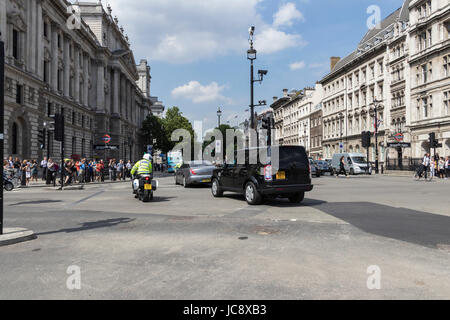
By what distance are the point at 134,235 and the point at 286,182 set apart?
5.45 metres

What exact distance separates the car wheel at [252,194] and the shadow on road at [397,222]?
1826 millimetres

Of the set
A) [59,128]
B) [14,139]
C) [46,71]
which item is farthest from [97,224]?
[46,71]

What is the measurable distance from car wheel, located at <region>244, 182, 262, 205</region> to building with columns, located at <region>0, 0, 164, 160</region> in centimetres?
1829

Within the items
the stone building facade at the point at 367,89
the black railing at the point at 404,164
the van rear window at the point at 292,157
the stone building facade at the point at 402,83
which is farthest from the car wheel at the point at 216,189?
the stone building facade at the point at 367,89

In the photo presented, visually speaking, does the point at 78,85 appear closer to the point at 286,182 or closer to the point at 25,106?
the point at 25,106

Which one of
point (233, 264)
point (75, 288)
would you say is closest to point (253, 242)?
point (233, 264)

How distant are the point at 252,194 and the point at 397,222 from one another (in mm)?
4340

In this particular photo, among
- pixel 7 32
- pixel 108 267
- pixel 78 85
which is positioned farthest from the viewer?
pixel 78 85

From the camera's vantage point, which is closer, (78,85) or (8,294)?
(8,294)

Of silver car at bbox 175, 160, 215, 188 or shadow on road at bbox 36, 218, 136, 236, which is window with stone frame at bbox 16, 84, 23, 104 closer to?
silver car at bbox 175, 160, 215, 188

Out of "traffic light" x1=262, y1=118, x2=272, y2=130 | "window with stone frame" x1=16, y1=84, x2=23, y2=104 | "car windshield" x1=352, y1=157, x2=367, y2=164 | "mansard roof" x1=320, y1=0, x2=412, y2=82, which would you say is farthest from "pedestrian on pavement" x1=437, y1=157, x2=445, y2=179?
"window with stone frame" x1=16, y1=84, x2=23, y2=104

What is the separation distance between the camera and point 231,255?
4.96 metres

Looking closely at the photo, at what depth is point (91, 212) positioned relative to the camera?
9.57 metres

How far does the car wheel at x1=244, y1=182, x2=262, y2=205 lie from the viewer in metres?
10.7
